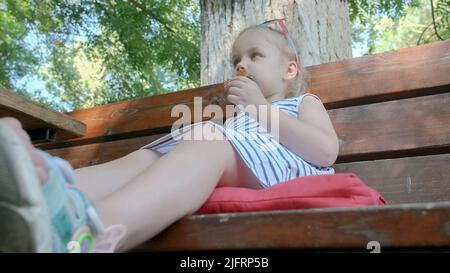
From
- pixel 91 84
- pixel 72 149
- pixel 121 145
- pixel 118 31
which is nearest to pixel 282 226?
pixel 121 145

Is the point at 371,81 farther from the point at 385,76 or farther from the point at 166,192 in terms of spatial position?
the point at 166,192

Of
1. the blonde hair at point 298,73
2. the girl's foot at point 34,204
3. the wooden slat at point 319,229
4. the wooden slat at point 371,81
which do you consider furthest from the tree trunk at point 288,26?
the girl's foot at point 34,204

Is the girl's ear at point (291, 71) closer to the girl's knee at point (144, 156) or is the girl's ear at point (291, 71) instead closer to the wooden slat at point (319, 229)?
the girl's knee at point (144, 156)

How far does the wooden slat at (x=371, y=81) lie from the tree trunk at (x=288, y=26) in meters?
0.32

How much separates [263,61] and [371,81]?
390 mm

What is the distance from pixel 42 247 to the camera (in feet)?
2.38

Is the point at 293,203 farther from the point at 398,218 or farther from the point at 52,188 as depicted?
the point at 52,188

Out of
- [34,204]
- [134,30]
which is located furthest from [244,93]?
[134,30]

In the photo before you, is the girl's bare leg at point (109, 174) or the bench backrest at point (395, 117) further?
the bench backrest at point (395, 117)

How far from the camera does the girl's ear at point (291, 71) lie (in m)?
2.00

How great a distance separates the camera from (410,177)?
1.60 meters

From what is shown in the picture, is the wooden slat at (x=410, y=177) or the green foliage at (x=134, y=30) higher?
the green foliage at (x=134, y=30)

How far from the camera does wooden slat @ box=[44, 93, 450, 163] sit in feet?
5.32
